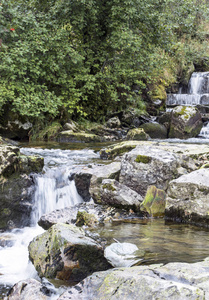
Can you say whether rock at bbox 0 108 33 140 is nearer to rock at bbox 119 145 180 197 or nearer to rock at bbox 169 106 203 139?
rock at bbox 169 106 203 139

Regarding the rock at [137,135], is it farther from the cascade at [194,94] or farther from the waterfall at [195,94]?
the waterfall at [195,94]

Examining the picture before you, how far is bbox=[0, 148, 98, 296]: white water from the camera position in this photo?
3939 millimetres

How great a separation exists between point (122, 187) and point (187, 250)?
87.0 inches

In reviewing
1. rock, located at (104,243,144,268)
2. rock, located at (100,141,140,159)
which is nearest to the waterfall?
rock, located at (100,141,140,159)

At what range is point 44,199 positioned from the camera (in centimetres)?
647

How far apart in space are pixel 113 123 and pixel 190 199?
35.3 ft

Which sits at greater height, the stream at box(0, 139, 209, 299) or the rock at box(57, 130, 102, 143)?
the rock at box(57, 130, 102, 143)

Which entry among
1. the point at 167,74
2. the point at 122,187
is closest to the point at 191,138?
the point at 167,74

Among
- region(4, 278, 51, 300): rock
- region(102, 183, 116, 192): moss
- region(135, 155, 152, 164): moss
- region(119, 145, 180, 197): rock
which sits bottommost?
region(4, 278, 51, 300): rock

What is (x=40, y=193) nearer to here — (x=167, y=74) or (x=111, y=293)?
(x=111, y=293)

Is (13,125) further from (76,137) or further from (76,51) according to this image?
(76,51)

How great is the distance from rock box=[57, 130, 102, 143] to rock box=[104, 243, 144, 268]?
8958mm

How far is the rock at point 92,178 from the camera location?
19.7 ft

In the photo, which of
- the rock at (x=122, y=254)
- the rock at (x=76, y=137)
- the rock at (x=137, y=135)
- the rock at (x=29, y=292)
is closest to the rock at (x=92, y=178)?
the rock at (x=122, y=254)
